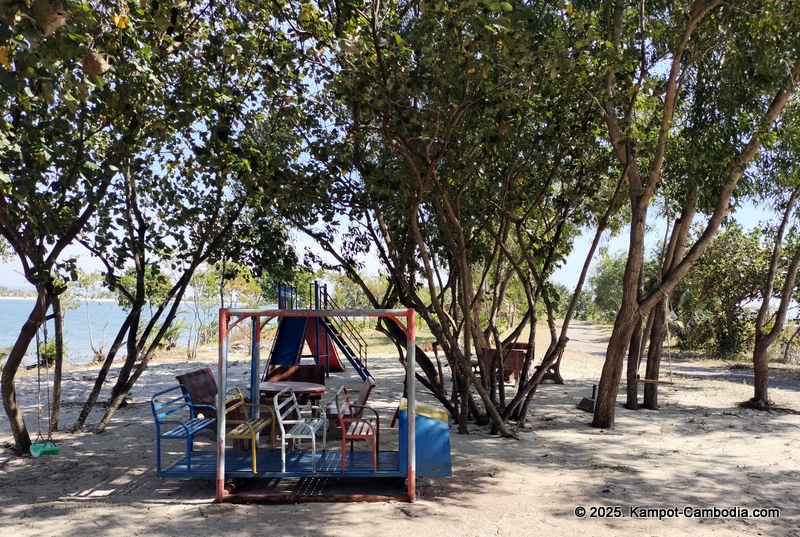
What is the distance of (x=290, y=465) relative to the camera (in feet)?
20.0

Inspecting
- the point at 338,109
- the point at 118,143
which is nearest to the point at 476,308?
the point at 338,109

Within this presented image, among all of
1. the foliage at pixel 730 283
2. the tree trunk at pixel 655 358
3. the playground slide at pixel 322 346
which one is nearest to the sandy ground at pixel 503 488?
the tree trunk at pixel 655 358

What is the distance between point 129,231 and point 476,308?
5359mm

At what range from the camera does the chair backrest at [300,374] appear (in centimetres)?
958

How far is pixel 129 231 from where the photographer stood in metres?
8.80

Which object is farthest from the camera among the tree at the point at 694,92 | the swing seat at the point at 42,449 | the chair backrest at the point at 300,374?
the chair backrest at the point at 300,374

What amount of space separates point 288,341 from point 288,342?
0.08ft

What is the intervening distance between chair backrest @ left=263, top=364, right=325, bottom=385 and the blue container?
143 inches

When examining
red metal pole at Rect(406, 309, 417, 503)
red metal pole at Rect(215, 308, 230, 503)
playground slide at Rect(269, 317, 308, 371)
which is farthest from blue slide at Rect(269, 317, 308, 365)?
red metal pole at Rect(406, 309, 417, 503)

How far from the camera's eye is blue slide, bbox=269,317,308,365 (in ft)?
41.9

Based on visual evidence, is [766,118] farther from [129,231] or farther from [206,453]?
[129,231]

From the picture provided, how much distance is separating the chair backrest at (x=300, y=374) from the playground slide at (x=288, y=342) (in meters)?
2.72

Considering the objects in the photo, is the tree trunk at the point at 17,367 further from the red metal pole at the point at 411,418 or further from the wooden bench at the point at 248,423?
the red metal pole at the point at 411,418

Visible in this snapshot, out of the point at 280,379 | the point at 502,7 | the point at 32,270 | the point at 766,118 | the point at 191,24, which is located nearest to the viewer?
the point at 502,7
